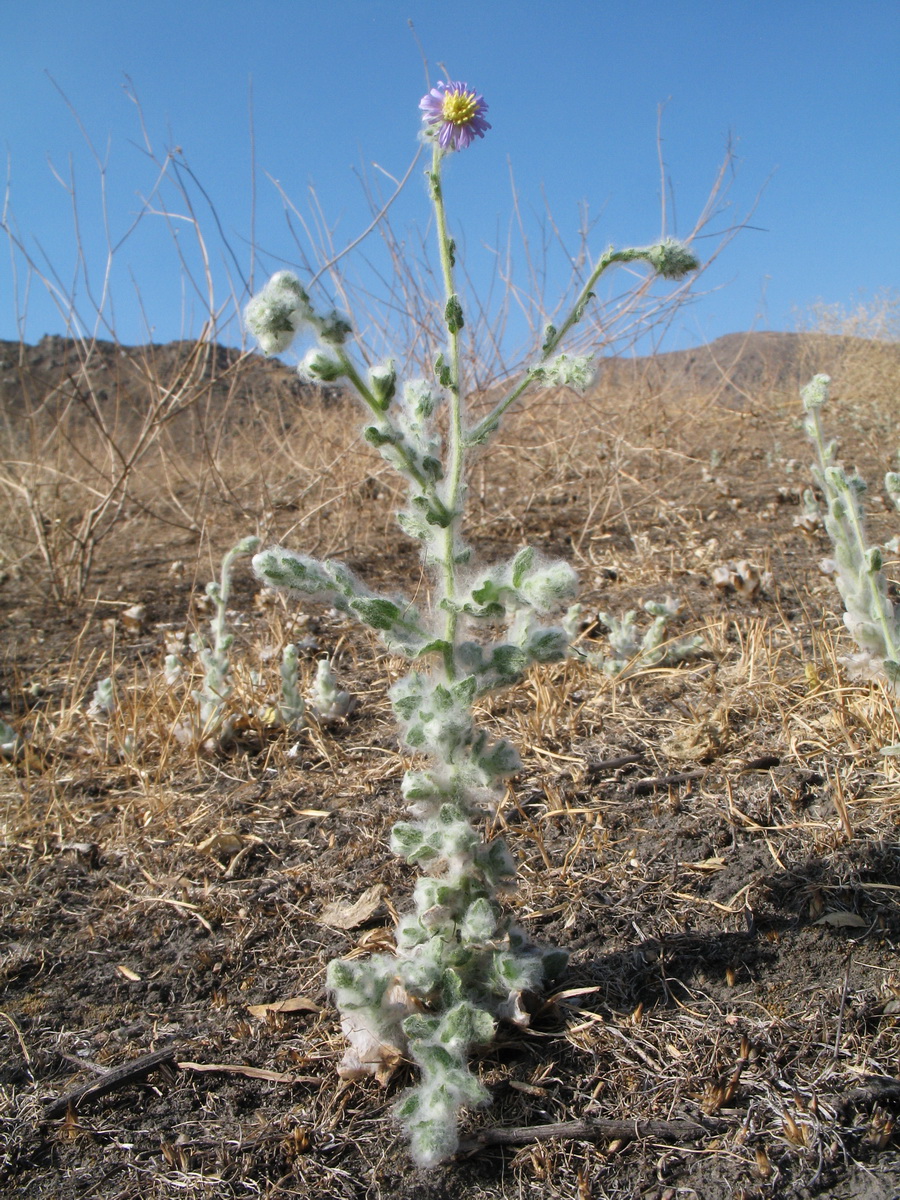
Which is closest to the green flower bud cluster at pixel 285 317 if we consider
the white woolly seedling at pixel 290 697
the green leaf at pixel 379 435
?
the green leaf at pixel 379 435

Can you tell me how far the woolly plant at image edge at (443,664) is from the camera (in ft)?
3.81

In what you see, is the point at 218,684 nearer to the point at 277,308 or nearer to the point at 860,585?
the point at 277,308

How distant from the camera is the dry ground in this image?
115 centimetres

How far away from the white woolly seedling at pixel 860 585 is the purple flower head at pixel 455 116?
1.21m

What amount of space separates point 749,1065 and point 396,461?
108 cm

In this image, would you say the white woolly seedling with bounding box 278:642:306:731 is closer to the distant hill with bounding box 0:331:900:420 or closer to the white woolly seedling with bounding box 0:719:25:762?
the white woolly seedling with bounding box 0:719:25:762

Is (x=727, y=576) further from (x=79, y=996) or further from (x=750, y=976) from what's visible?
(x=79, y=996)

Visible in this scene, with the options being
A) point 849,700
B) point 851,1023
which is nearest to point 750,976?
point 851,1023

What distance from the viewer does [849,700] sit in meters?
2.10

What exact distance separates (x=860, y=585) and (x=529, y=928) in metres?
1.20

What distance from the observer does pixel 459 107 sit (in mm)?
1236

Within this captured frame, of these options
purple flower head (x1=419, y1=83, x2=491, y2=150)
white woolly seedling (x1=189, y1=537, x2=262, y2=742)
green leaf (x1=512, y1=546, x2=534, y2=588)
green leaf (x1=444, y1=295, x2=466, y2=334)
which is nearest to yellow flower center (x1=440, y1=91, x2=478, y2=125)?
purple flower head (x1=419, y1=83, x2=491, y2=150)

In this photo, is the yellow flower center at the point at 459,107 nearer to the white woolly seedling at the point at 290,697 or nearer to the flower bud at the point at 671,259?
the flower bud at the point at 671,259

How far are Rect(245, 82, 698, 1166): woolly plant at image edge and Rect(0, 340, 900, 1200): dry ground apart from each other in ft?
0.44
